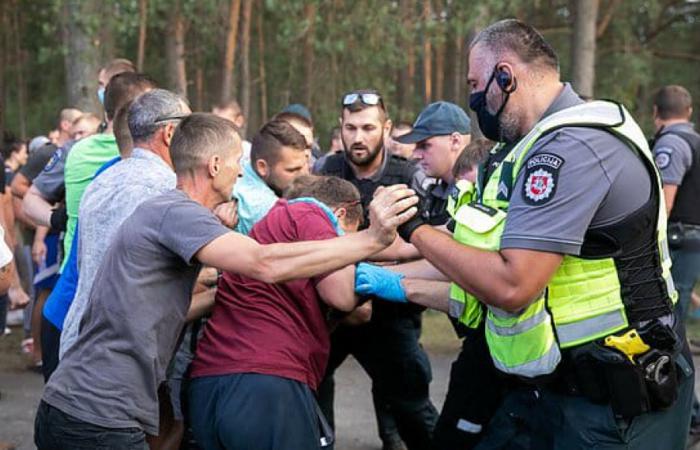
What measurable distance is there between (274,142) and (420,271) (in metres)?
1.40

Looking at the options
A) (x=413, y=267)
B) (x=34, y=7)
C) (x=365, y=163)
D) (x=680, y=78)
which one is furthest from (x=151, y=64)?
(x=413, y=267)

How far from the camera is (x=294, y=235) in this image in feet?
10.8

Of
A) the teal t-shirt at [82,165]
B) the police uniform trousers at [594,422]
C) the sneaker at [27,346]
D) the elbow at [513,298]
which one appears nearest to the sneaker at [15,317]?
the sneaker at [27,346]

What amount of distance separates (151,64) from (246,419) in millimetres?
23014

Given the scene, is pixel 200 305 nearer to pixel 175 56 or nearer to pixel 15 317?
pixel 15 317

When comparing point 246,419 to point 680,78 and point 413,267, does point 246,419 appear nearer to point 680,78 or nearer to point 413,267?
point 413,267

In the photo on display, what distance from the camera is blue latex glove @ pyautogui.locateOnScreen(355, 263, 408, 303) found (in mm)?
3326

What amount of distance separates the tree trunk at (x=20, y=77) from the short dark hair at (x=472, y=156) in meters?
22.1

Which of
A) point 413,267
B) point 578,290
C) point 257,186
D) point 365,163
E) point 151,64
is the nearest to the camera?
point 578,290

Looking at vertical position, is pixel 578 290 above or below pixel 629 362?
above

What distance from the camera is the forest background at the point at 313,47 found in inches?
456

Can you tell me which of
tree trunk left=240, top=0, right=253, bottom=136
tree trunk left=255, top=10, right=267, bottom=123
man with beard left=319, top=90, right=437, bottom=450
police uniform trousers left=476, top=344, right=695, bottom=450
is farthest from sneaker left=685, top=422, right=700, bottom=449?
tree trunk left=255, top=10, right=267, bottom=123

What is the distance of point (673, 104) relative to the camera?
6.37 m

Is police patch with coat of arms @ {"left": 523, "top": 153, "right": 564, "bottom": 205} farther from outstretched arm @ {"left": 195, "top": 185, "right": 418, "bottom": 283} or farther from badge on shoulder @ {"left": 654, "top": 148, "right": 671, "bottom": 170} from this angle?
badge on shoulder @ {"left": 654, "top": 148, "right": 671, "bottom": 170}
